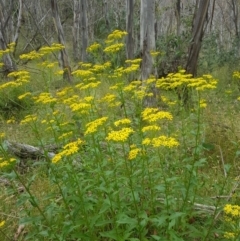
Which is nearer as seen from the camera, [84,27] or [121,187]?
[121,187]

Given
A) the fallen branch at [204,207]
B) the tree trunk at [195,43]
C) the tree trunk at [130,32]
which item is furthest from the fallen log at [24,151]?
the tree trunk at [130,32]

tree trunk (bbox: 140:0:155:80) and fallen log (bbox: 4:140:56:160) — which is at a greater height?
tree trunk (bbox: 140:0:155:80)

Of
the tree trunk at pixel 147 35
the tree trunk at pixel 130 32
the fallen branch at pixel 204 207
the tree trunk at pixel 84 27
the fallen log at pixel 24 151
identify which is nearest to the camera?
the fallen branch at pixel 204 207

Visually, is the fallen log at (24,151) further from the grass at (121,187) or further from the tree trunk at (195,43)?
the tree trunk at (195,43)

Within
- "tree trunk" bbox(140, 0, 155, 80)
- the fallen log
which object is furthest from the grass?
"tree trunk" bbox(140, 0, 155, 80)

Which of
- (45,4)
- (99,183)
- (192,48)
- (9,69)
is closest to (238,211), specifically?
(99,183)

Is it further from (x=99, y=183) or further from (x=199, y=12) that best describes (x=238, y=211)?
(x=199, y=12)

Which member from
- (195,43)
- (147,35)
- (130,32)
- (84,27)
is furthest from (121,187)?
(84,27)

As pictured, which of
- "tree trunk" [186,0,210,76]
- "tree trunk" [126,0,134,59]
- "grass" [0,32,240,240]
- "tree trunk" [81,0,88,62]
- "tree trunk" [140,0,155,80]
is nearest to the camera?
"grass" [0,32,240,240]

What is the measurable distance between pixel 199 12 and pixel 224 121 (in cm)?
289

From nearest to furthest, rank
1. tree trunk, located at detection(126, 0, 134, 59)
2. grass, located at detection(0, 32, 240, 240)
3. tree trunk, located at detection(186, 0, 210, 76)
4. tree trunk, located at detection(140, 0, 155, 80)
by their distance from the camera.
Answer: grass, located at detection(0, 32, 240, 240) → tree trunk, located at detection(140, 0, 155, 80) → tree trunk, located at detection(186, 0, 210, 76) → tree trunk, located at detection(126, 0, 134, 59)

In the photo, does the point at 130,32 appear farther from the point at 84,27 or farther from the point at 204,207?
the point at 204,207

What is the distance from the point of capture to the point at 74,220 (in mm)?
2564

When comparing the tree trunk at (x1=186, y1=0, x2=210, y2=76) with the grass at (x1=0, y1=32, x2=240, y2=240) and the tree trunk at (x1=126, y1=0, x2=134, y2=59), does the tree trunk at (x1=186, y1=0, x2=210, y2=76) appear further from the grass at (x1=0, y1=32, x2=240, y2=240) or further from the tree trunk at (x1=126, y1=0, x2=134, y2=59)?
the tree trunk at (x1=126, y1=0, x2=134, y2=59)
